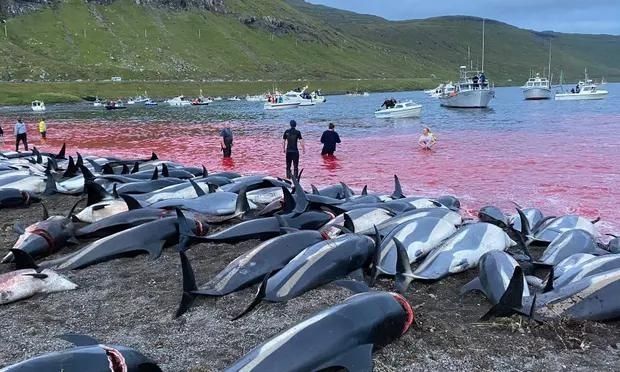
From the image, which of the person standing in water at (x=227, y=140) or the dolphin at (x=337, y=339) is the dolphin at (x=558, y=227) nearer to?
the dolphin at (x=337, y=339)

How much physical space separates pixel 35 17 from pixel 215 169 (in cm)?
19292

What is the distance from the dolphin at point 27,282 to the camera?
8787 millimetres

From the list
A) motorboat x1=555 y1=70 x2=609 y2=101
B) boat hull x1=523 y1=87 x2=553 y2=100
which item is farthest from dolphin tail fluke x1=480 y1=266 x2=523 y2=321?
boat hull x1=523 y1=87 x2=553 y2=100

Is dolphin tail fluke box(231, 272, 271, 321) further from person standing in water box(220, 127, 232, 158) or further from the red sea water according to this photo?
person standing in water box(220, 127, 232, 158)

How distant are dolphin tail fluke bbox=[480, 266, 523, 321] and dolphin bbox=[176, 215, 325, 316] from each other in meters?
3.33

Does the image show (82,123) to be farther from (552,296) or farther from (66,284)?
(552,296)

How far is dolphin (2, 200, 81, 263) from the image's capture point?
11.0 m

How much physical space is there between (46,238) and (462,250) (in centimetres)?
800

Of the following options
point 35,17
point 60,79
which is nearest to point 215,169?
point 60,79

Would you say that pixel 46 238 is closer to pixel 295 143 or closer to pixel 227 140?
pixel 295 143

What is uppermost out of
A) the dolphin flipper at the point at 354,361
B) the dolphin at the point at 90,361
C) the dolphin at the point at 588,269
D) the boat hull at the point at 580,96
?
the dolphin at the point at 90,361

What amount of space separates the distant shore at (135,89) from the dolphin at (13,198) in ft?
339

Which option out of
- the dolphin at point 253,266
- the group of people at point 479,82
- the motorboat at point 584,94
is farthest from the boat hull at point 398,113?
the dolphin at point 253,266

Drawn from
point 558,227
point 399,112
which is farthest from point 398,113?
point 558,227
